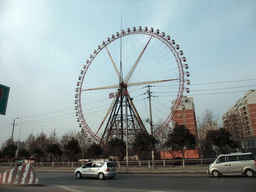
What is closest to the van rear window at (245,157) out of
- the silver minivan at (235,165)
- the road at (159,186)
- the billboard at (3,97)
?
the silver minivan at (235,165)

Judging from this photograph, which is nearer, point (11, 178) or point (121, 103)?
point (11, 178)

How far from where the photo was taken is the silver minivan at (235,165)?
15.5 meters

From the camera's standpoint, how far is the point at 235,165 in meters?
16.0

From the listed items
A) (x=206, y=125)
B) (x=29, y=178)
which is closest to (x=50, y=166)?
(x=29, y=178)

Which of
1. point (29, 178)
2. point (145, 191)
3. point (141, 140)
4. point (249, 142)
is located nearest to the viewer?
point (145, 191)

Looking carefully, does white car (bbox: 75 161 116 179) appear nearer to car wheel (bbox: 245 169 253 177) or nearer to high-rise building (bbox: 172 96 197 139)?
car wheel (bbox: 245 169 253 177)

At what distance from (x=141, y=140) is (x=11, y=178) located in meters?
22.4

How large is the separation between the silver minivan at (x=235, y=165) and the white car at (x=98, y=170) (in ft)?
28.6

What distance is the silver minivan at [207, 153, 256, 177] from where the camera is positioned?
51.0 feet

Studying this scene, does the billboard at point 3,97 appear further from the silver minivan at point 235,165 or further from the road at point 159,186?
the silver minivan at point 235,165

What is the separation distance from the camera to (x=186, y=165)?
27609 millimetres

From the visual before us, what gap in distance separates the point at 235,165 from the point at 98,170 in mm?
11578

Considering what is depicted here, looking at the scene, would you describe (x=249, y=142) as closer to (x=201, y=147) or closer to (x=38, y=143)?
(x=201, y=147)

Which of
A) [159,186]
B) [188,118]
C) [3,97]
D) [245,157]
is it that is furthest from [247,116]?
[3,97]
